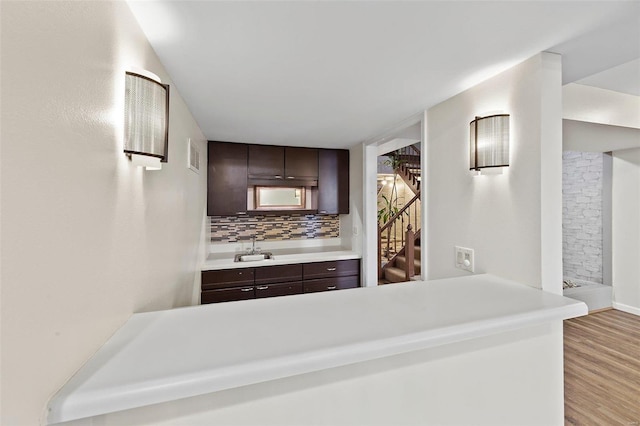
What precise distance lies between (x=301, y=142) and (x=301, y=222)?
3.82ft

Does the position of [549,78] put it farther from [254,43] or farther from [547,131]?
[254,43]

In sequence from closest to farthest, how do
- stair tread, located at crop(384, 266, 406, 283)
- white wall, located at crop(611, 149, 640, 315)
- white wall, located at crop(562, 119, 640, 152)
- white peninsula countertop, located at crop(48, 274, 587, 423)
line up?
white peninsula countertop, located at crop(48, 274, 587, 423), white wall, located at crop(562, 119, 640, 152), white wall, located at crop(611, 149, 640, 315), stair tread, located at crop(384, 266, 406, 283)

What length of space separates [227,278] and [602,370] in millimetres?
3706

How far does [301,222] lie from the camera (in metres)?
4.01

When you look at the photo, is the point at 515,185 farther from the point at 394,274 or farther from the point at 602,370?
the point at 394,274

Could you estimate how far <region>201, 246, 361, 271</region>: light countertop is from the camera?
3073 mm

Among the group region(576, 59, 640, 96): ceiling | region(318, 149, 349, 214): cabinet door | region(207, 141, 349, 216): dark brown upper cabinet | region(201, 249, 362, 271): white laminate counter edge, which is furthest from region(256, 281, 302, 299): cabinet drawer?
region(576, 59, 640, 96): ceiling

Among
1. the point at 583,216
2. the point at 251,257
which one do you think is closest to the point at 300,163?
the point at 251,257

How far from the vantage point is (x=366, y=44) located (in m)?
1.28

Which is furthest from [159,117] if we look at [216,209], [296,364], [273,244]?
[273,244]

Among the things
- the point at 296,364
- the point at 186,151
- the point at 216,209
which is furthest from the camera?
the point at 216,209

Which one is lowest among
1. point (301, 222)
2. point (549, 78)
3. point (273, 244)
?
point (273, 244)

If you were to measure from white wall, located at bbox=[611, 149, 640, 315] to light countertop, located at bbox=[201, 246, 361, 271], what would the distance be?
3704 millimetres

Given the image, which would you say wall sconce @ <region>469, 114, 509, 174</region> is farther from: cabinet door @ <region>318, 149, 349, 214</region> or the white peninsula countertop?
cabinet door @ <region>318, 149, 349, 214</region>
